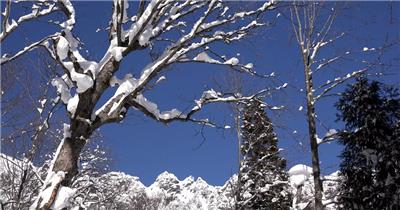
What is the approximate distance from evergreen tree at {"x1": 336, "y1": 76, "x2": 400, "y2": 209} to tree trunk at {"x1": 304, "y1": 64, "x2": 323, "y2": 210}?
162cm

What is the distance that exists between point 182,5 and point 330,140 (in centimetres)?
497

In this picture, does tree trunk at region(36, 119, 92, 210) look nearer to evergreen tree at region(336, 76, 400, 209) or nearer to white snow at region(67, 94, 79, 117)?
white snow at region(67, 94, 79, 117)

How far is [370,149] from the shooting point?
37.3 feet

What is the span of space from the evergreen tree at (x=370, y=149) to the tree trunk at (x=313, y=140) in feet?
5.30

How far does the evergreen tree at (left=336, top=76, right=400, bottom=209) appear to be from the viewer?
10.7m

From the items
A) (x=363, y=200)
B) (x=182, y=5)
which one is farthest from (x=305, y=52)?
(x=182, y=5)

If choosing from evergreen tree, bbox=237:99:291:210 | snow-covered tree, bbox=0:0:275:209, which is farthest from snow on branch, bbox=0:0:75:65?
evergreen tree, bbox=237:99:291:210

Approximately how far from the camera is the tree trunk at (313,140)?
8.49 meters

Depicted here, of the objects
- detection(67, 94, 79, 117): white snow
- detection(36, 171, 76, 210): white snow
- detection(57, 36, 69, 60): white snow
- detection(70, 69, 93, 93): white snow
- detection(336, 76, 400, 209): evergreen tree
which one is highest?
detection(336, 76, 400, 209): evergreen tree

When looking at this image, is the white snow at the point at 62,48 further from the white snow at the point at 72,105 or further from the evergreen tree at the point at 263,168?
the evergreen tree at the point at 263,168

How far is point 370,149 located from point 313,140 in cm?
321

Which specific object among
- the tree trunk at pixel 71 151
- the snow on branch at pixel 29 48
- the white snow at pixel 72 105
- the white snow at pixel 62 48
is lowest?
the tree trunk at pixel 71 151

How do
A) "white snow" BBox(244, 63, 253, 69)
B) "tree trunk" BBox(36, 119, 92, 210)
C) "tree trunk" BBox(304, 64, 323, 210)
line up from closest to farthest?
"tree trunk" BBox(36, 119, 92, 210), "white snow" BBox(244, 63, 253, 69), "tree trunk" BBox(304, 64, 323, 210)

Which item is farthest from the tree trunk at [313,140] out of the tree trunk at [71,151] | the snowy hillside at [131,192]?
the tree trunk at [71,151]
